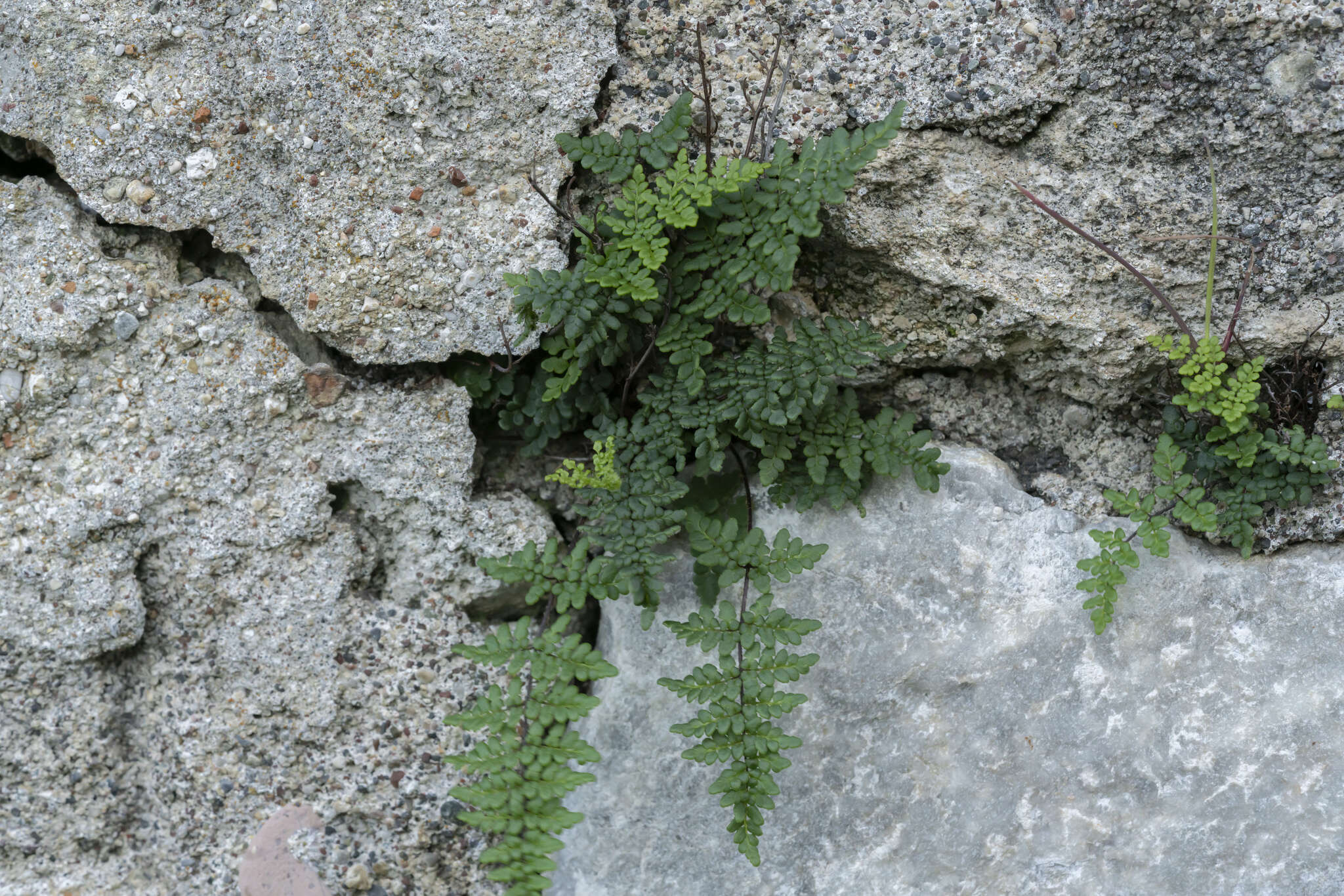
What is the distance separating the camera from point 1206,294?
8.61 feet

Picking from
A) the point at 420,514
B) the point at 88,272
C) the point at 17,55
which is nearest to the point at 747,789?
the point at 420,514

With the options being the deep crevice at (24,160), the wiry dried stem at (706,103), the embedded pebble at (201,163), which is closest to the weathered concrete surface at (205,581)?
the deep crevice at (24,160)

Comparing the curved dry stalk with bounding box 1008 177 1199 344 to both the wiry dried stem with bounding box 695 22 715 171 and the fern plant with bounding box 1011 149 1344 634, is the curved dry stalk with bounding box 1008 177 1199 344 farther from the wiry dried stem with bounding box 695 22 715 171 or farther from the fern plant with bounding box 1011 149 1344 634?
the wiry dried stem with bounding box 695 22 715 171

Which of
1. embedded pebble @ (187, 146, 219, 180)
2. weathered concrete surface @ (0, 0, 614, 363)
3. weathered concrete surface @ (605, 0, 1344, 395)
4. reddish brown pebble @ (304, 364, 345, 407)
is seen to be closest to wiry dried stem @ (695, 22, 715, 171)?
weathered concrete surface @ (605, 0, 1344, 395)

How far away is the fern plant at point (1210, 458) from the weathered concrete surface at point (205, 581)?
1553 mm

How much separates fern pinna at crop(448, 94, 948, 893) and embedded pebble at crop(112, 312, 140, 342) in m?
0.90

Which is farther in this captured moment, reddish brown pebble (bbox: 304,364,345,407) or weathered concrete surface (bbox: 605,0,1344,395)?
reddish brown pebble (bbox: 304,364,345,407)

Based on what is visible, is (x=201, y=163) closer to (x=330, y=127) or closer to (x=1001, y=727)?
(x=330, y=127)

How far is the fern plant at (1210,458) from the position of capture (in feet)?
8.27

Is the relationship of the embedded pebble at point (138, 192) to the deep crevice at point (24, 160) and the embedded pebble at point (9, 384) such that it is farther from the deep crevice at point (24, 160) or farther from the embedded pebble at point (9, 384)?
the embedded pebble at point (9, 384)

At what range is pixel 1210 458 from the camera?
268cm

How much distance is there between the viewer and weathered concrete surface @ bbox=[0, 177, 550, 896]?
108 inches

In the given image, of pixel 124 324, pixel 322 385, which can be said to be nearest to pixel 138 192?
pixel 124 324

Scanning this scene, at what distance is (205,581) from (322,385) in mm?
633
